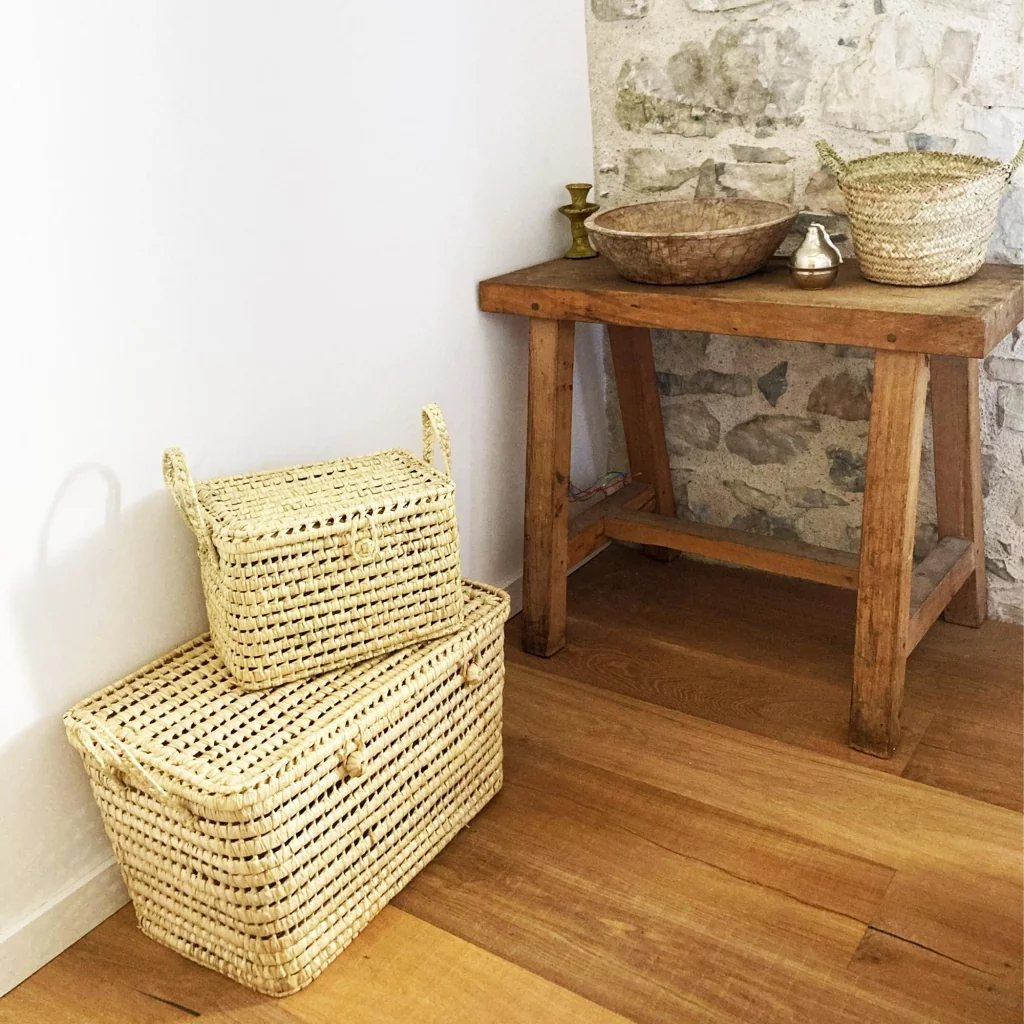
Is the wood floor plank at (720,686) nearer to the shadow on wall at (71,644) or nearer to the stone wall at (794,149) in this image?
the stone wall at (794,149)

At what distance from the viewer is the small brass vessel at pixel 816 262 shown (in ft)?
6.68

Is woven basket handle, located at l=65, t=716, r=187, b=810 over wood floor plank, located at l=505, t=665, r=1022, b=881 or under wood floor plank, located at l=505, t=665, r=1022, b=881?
over

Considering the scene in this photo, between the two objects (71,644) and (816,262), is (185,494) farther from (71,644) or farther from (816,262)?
(816,262)

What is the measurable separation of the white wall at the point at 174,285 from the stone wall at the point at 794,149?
41 centimetres

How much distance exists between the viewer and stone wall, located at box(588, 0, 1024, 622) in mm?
2172

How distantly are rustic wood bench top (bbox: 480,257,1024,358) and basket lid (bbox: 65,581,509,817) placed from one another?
0.78 metres

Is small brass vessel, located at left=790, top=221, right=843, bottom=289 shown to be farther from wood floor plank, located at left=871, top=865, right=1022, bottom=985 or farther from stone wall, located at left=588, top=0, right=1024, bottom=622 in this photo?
wood floor plank, located at left=871, top=865, right=1022, bottom=985

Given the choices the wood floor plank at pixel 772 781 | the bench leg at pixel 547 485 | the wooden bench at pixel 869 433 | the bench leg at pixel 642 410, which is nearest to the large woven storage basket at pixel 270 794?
the wood floor plank at pixel 772 781

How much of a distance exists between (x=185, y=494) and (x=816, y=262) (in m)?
1.25

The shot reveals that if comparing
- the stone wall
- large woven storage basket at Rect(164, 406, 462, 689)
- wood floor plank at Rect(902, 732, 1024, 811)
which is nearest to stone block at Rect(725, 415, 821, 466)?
the stone wall

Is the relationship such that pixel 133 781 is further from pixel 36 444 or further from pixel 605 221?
pixel 605 221

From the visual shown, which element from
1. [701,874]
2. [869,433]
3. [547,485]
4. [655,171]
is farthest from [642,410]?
[701,874]

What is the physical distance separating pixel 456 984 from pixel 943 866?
857mm

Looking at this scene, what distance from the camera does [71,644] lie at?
1.69m
